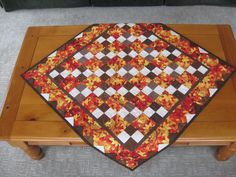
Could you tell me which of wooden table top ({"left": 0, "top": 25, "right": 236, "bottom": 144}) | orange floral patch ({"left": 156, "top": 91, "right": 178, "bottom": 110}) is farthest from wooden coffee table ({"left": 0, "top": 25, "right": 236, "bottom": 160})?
orange floral patch ({"left": 156, "top": 91, "right": 178, "bottom": 110})

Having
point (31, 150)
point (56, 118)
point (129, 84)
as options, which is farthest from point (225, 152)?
point (31, 150)

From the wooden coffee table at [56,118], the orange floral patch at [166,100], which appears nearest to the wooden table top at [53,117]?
the wooden coffee table at [56,118]

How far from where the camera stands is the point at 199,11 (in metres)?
2.22

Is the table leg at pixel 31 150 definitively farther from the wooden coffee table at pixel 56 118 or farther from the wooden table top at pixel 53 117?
the wooden table top at pixel 53 117

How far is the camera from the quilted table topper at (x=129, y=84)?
1043 mm

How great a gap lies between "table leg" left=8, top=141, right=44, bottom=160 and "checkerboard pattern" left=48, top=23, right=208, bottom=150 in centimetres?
33

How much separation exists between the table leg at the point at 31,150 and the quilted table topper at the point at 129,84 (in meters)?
0.26

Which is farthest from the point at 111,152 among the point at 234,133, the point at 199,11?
the point at 199,11

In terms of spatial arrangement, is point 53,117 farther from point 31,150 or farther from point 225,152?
point 225,152

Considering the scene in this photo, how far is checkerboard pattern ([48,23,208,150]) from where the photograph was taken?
1086 mm

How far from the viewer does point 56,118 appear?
1098mm

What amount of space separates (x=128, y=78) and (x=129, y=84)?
40mm

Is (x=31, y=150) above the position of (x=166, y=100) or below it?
below

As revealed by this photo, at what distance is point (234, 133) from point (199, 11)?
1.52 m
